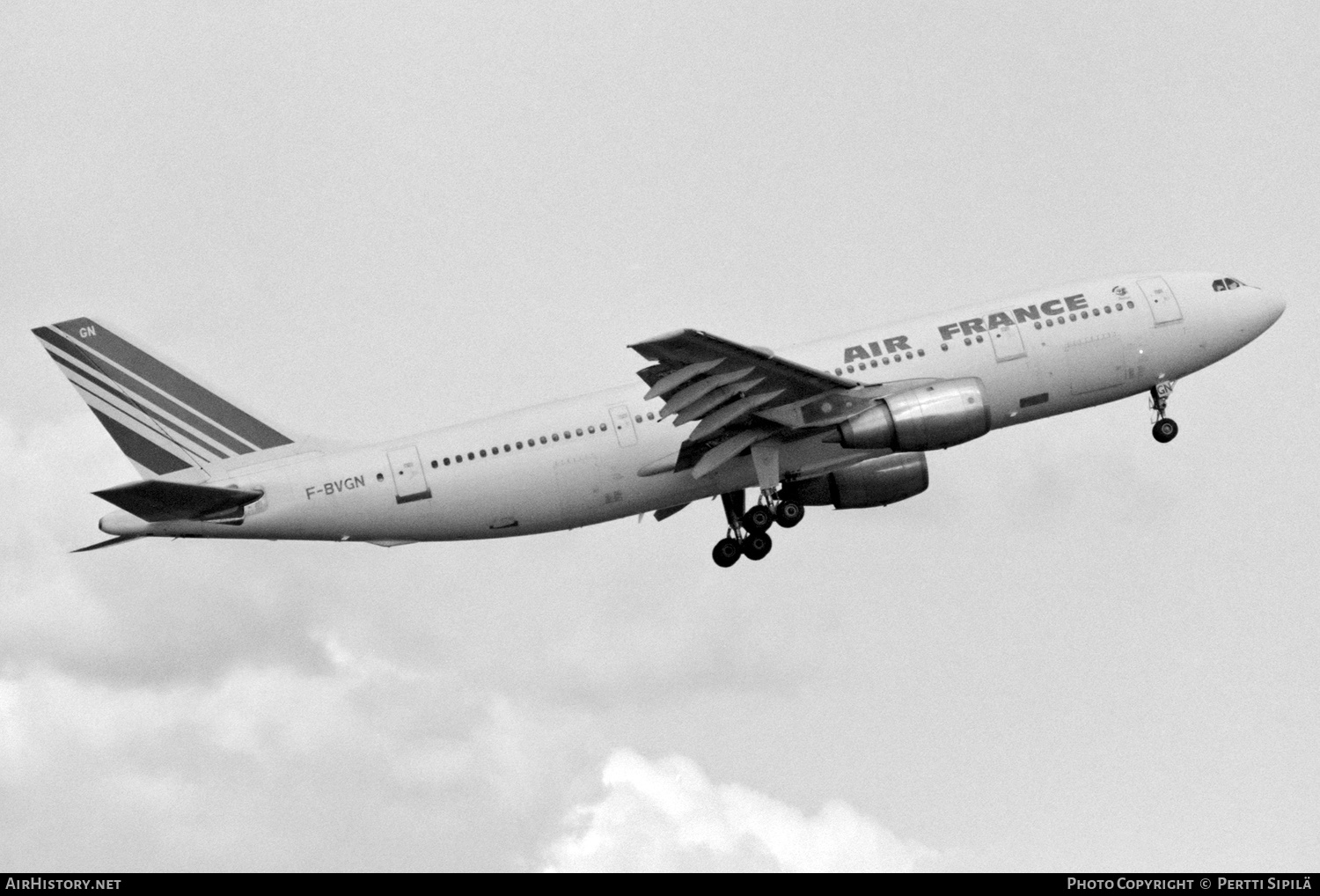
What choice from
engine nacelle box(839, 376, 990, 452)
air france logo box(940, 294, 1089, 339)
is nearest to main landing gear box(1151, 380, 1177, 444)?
air france logo box(940, 294, 1089, 339)

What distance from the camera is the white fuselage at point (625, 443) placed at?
47.1 meters

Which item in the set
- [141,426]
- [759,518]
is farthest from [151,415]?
[759,518]

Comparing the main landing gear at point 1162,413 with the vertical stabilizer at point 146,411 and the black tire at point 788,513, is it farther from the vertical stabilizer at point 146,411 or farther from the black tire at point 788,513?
the vertical stabilizer at point 146,411

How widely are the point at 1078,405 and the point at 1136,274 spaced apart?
452 cm

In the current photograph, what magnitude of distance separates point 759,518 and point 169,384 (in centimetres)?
1682

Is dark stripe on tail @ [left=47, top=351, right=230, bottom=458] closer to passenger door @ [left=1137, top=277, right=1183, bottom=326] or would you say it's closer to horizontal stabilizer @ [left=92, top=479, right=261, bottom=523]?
horizontal stabilizer @ [left=92, top=479, right=261, bottom=523]

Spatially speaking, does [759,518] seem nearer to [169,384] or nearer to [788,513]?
[788,513]

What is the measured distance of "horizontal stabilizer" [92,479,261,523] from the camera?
4331 centimetres

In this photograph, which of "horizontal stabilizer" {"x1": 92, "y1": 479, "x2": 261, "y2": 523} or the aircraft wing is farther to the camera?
the aircraft wing

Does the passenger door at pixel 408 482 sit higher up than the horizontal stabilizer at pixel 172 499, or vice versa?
the passenger door at pixel 408 482

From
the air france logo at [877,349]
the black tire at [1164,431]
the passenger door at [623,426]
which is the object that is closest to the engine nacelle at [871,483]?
the air france logo at [877,349]

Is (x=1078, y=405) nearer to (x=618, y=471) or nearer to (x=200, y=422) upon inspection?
(x=618, y=471)

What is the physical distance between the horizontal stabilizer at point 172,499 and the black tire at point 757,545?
13.9 metres

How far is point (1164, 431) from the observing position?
51.7m
